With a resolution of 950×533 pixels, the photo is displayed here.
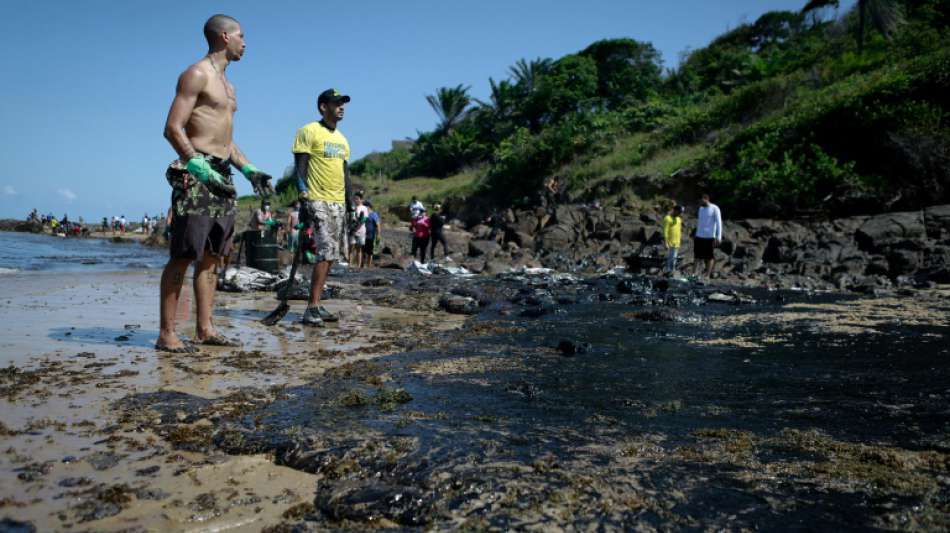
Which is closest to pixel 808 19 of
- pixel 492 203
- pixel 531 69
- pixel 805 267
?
pixel 531 69

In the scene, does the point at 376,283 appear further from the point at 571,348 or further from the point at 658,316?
the point at 571,348

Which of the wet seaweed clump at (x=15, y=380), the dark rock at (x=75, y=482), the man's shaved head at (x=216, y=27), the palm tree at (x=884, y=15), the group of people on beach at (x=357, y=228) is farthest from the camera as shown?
the palm tree at (x=884, y=15)

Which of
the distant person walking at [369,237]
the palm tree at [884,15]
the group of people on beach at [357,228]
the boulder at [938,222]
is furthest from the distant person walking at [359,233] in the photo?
the palm tree at [884,15]

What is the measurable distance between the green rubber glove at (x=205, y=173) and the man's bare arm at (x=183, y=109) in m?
0.04

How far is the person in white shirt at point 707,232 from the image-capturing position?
37.7 feet

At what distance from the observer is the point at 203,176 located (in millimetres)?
3564

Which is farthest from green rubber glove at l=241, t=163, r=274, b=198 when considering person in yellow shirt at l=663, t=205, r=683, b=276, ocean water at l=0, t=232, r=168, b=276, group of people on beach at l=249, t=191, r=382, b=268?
person in yellow shirt at l=663, t=205, r=683, b=276

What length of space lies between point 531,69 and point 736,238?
32982 millimetres

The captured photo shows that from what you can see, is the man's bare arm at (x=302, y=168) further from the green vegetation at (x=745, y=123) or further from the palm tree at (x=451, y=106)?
the palm tree at (x=451, y=106)

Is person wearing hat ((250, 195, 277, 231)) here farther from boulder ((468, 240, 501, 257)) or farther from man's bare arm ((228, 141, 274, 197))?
man's bare arm ((228, 141, 274, 197))

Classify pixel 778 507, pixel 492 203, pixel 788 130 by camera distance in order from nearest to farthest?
pixel 778 507, pixel 788 130, pixel 492 203

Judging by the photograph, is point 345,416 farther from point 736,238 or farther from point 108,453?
point 736,238

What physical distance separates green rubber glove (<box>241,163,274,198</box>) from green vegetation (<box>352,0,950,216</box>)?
53.2 ft

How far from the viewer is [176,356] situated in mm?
3496
